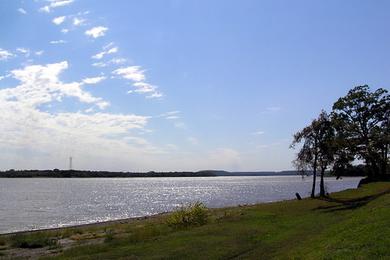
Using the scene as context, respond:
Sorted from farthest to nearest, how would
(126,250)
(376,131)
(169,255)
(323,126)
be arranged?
(376,131)
(323,126)
(126,250)
(169,255)

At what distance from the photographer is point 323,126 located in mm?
54688

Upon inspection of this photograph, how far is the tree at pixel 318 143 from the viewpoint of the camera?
54.6 meters

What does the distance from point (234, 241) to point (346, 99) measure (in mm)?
45530

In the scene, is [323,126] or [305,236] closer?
[305,236]

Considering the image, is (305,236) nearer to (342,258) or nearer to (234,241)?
(234,241)

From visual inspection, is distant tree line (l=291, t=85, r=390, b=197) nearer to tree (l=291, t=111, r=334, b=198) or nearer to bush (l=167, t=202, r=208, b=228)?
tree (l=291, t=111, r=334, b=198)

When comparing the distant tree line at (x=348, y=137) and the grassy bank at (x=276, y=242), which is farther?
the distant tree line at (x=348, y=137)

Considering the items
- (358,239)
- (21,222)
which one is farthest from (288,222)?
(21,222)

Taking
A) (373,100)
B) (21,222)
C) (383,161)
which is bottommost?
(21,222)

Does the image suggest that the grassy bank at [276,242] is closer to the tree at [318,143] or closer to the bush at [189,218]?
the bush at [189,218]

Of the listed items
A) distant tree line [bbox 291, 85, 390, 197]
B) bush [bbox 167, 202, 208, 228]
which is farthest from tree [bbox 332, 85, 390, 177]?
bush [bbox 167, 202, 208, 228]

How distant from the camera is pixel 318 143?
55.0 metres

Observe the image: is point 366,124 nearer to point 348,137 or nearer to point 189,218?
point 348,137

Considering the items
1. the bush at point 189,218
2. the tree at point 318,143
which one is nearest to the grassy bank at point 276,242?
the bush at point 189,218
